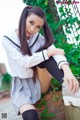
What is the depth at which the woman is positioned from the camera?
5.71ft

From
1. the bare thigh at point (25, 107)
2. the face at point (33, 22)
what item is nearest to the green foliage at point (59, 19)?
the face at point (33, 22)

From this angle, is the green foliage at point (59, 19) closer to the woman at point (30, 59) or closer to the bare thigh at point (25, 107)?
the woman at point (30, 59)

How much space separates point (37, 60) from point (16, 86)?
A: 0.34 metres

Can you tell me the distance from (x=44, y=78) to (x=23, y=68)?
199 millimetres

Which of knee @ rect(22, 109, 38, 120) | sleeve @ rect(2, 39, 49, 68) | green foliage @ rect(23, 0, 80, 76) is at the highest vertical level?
green foliage @ rect(23, 0, 80, 76)

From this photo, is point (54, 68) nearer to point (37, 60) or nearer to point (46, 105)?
point (37, 60)

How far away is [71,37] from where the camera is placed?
342 cm

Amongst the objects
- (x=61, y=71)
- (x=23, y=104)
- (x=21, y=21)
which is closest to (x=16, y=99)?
(x=23, y=104)

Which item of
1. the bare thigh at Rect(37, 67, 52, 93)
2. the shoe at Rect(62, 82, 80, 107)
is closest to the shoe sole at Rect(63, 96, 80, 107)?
the shoe at Rect(62, 82, 80, 107)

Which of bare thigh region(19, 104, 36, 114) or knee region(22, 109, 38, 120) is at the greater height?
bare thigh region(19, 104, 36, 114)

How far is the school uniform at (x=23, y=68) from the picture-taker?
5.80 feet

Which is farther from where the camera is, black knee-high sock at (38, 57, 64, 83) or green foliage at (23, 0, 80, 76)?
green foliage at (23, 0, 80, 76)

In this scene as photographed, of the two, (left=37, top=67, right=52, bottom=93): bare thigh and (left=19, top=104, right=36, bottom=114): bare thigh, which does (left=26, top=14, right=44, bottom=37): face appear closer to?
(left=37, top=67, right=52, bottom=93): bare thigh

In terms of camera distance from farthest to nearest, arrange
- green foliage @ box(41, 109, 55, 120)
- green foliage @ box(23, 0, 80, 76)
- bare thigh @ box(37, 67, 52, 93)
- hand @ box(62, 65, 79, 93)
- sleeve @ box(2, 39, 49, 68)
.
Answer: green foliage @ box(23, 0, 80, 76)
green foliage @ box(41, 109, 55, 120)
bare thigh @ box(37, 67, 52, 93)
sleeve @ box(2, 39, 49, 68)
hand @ box(62, 65, 79, 93)
